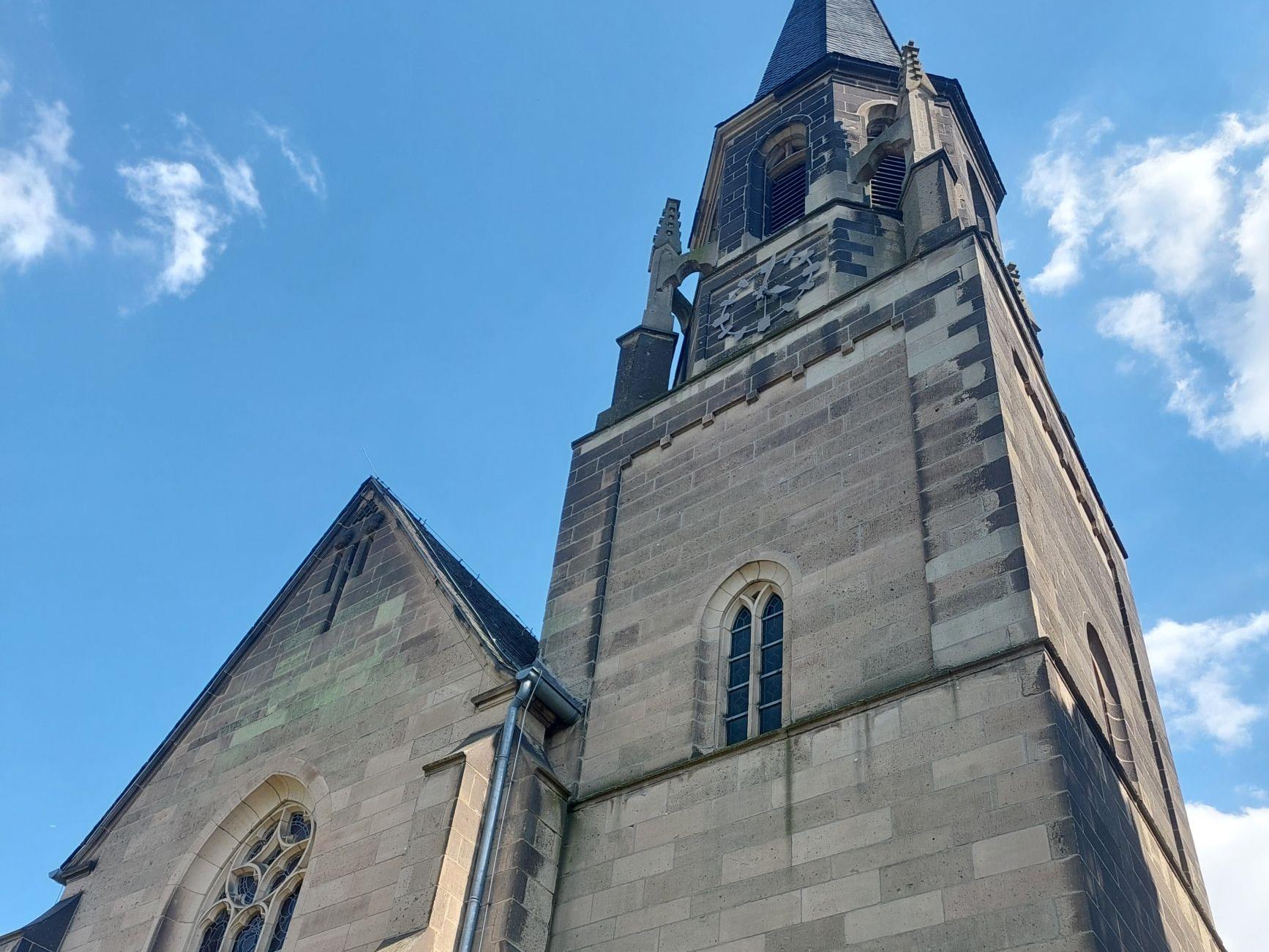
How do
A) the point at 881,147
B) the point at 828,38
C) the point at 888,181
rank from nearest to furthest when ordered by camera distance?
the point at 881,147
the point at 888,181
the point at 828,38

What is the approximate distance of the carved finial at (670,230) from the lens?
65.7ft

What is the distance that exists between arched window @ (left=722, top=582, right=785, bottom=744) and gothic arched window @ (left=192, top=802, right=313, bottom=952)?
4.43 metres

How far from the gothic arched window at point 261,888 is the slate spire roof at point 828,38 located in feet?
46.1

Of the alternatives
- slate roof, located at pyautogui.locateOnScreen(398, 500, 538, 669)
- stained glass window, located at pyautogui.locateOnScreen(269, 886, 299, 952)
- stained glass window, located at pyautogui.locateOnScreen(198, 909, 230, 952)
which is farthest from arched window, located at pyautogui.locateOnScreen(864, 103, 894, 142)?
stained glass window, located at pyautogui.locateOnScreen(198, 909, 230, 952)

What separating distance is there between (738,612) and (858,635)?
1.76 meters

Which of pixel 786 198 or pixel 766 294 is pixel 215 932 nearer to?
pixel 766 294

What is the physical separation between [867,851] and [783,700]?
6.93 feet

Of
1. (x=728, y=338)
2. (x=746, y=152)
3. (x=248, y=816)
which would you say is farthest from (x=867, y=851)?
(x=746, y=152)

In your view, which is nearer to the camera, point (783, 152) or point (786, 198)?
point (786, 198)

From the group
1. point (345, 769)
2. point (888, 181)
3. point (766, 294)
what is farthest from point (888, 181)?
point (345, 769)

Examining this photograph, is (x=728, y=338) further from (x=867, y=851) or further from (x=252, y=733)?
(x=867, y=851)

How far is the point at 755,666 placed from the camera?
11609 millimetres

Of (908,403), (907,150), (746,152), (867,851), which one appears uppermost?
(746,152)

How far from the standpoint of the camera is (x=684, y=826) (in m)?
10.3
